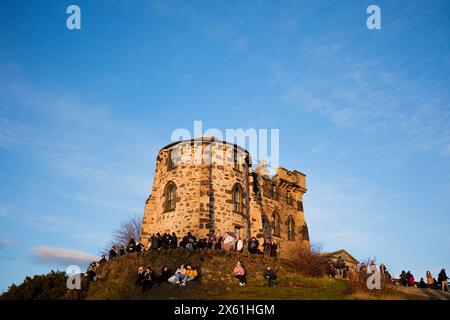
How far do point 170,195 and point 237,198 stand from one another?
471cm

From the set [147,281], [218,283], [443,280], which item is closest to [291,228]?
[443,280]

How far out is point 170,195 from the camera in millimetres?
28438

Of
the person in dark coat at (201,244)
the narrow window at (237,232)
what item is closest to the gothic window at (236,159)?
the narrow window at (237,232)

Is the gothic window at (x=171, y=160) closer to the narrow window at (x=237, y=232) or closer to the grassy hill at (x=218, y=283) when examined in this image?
the narrow window at (x=237, y=232)

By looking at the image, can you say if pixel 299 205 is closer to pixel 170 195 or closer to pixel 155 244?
pixel 170 195

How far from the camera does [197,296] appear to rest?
16.3 metres

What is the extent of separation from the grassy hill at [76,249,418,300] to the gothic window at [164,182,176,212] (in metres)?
6.79

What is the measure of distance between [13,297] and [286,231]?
2021 cm

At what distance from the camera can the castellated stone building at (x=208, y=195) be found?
26656 millimetres
